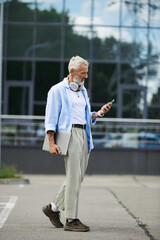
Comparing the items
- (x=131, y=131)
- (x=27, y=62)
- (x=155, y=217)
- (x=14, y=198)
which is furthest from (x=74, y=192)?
(x=27, y=62)

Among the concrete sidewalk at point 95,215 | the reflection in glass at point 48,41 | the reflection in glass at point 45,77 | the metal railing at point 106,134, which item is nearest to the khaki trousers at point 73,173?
the concrete sidewalk at point 95,215

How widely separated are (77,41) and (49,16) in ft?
4.92

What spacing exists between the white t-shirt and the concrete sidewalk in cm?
122

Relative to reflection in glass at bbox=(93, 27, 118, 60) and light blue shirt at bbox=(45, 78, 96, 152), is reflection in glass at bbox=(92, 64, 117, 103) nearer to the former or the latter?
reflection in glass at bbox=(93, 27, 118, 60)

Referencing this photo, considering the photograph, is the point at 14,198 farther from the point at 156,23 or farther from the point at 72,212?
the point at 156,23

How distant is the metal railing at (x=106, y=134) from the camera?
2619 centimetres

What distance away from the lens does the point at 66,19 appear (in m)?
31.9

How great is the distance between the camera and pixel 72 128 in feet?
29.1

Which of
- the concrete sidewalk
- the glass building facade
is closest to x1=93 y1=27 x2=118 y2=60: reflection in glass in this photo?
the glass building facade

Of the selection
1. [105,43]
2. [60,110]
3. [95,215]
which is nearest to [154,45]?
[105,43]

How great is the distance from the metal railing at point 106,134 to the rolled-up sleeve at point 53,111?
56.4ft

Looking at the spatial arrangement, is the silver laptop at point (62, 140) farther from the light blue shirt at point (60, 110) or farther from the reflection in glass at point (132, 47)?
the reflection in glass at point (132, 47)

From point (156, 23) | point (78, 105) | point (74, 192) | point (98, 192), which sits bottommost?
point (98, 192)

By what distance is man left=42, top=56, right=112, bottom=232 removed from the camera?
346 inches
